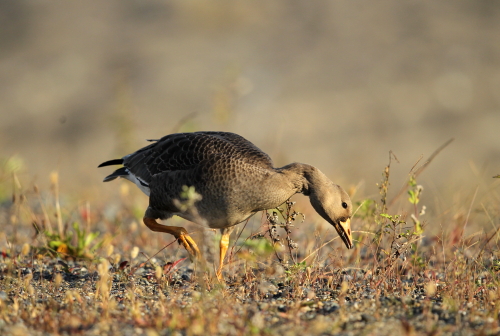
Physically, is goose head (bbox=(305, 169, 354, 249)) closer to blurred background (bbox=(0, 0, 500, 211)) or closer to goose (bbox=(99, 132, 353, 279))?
goose (bbox=(99, 132, 353, 279))

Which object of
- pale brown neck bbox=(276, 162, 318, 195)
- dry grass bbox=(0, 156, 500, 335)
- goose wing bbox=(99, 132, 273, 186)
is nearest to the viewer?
dry grass bbox=(0, 156, 500, 335)

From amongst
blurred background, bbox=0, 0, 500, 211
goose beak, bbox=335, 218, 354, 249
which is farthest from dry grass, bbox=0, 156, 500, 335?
blurred background, bbox=0, 0, 500, 211

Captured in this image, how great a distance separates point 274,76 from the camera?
18562 mm

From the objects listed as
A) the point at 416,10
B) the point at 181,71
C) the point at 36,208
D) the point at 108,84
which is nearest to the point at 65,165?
the point at 108,84

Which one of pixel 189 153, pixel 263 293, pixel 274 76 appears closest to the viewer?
pixel 263 293

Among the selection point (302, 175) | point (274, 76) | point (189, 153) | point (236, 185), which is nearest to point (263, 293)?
point (236, 185)

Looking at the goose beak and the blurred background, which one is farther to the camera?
the blurred background

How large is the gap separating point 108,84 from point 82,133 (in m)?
2.28

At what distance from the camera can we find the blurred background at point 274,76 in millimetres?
16016

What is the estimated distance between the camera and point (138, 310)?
4.18 metres

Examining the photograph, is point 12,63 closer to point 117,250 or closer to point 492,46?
point 117,250

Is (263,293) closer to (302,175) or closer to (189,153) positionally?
(302,175)

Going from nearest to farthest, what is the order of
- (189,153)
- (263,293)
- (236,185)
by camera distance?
(263,293)
(236,185)
(189,153)

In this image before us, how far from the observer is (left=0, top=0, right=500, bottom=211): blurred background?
16016mm
